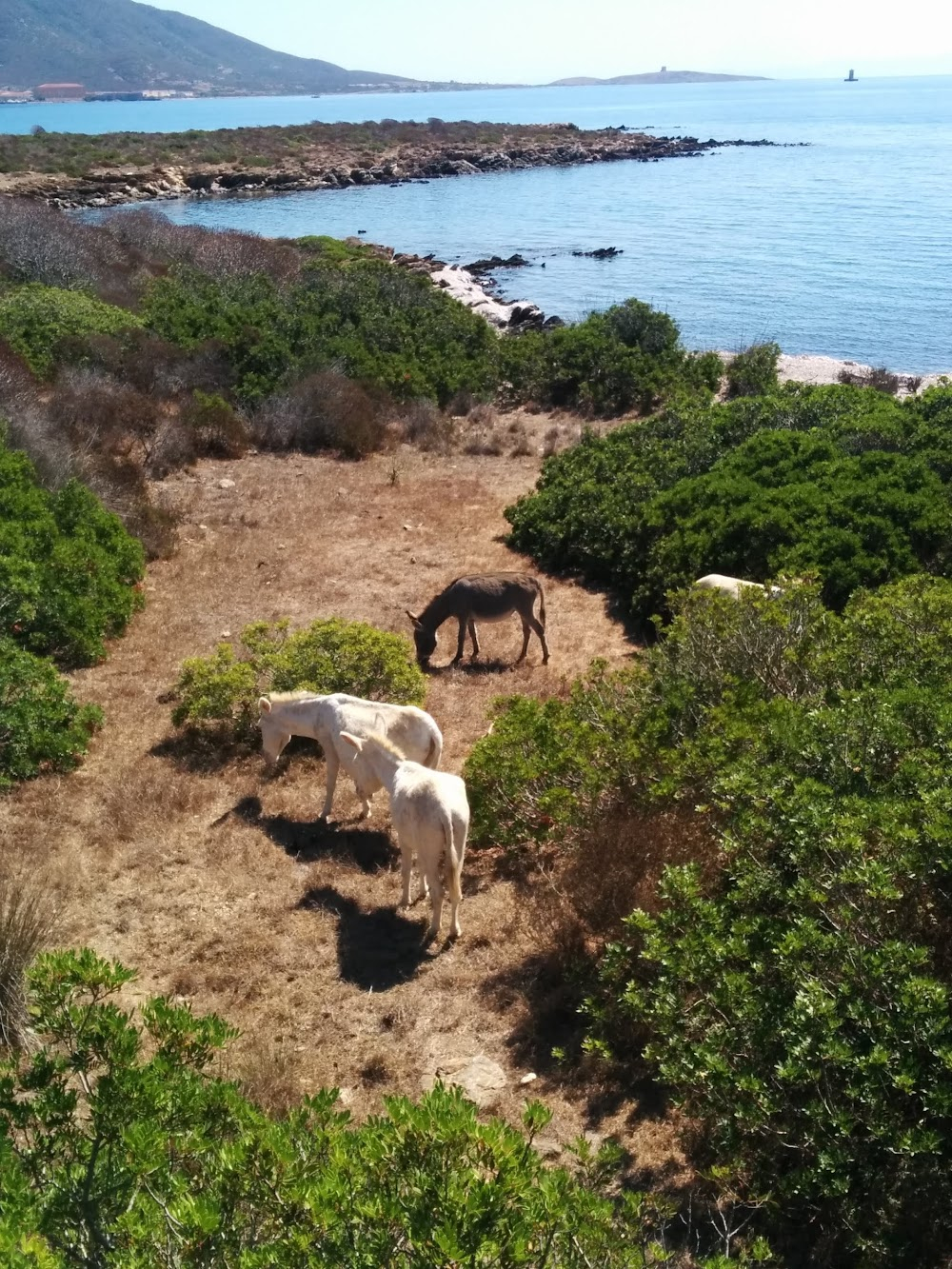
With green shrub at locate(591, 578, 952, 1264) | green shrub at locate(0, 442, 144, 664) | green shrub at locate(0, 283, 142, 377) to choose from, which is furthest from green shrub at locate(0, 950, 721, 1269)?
green shrub at locate(0, 283, 142, 377)

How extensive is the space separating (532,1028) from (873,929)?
8.94ft

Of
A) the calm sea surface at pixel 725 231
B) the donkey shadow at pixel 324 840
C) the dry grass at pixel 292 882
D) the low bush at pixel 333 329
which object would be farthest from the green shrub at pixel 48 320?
the calm sea surface at pixel 725 231

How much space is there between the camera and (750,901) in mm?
5781

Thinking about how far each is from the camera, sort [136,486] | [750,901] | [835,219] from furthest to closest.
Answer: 1. [835,219]
2. [136,486]
3. [750,901]

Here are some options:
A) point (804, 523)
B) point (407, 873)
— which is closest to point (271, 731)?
point (407, 873)

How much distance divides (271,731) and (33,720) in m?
2.40

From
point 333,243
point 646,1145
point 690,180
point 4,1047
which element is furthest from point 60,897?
point 690,180

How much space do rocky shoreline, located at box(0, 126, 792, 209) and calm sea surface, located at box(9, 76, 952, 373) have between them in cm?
376

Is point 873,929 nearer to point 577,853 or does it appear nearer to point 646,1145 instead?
point 646,1145

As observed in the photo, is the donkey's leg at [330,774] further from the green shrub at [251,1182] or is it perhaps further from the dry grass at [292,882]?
the green shrub at [251,1182]

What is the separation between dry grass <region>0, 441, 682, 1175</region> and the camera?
6.75m

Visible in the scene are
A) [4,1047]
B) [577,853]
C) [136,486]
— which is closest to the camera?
[4,1047]

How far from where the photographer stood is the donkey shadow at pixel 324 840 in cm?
907

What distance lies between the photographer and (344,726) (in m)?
9.30
